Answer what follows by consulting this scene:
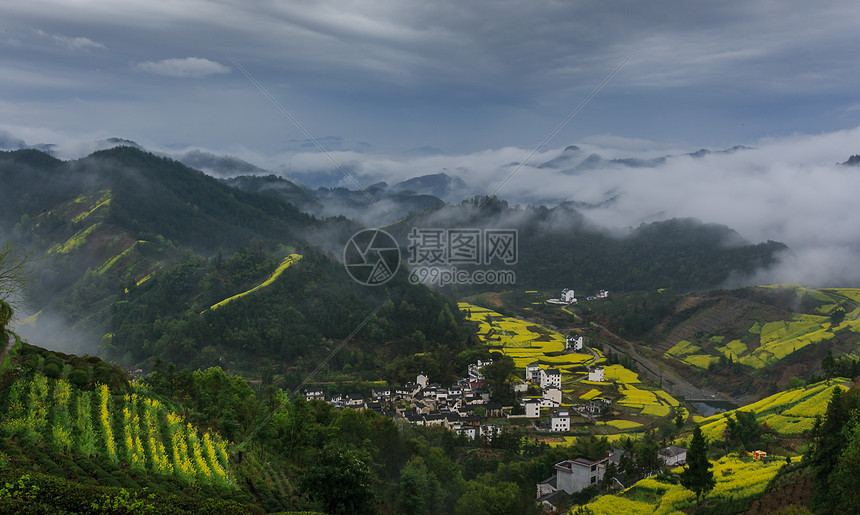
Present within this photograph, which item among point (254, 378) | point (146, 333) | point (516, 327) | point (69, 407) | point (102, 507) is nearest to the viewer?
point (102, 507)

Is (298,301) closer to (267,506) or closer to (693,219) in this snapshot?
(267,506)

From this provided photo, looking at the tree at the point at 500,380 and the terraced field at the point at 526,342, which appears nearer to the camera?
the tree at the point at 500,380

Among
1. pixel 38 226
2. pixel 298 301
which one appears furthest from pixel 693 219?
pixel 38 226

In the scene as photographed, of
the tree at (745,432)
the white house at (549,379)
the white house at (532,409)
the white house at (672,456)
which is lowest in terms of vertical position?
the white house at (532,409)

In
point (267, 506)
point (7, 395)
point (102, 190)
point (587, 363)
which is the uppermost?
point (102, 190)

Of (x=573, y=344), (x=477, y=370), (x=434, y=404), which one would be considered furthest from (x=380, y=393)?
(x=573, y=344)

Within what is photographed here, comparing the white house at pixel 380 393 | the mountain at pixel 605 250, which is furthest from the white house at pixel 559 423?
the mountain at pixel 605 250

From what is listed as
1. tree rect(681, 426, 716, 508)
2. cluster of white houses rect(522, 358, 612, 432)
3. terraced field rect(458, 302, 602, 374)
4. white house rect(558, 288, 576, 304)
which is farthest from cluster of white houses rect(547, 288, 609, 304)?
tree rect(681, 426, 716, 508)

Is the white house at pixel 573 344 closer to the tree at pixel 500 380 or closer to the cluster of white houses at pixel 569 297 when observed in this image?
the tree at pixel 500 380
